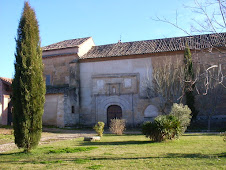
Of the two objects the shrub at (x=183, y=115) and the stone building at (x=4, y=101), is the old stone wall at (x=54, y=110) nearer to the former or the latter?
the stone building at (x=4, y=101)

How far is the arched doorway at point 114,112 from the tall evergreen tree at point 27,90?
597 inches

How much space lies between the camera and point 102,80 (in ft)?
79.3

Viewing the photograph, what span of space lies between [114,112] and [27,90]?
15732 mm

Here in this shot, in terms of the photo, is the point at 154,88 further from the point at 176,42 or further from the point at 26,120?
the point at 26,120

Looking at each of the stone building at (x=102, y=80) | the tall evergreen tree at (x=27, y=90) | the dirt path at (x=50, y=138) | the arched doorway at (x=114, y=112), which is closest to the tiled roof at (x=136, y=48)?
the stone building at (x=102, y=80)

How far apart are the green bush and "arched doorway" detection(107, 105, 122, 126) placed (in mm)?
12769

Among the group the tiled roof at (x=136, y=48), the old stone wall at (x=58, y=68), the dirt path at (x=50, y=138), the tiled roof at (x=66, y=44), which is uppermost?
the tiled roof at (x=66, y=44)

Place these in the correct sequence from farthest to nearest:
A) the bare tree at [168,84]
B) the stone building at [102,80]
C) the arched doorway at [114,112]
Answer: the arched doorway at [114,112] < the stone building at [102,80] < the bare tree at [168,84]

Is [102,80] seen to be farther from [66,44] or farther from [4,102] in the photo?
[4,102]

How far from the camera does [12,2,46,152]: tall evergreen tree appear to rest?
839cm

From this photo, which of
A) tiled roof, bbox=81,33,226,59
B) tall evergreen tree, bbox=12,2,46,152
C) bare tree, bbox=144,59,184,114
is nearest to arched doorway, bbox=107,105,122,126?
bare tree, bbox=144,59,184,114

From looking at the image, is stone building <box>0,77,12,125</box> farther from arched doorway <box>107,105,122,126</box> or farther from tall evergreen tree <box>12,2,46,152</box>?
tall evergreen tree <box>12,2,46,152</box>

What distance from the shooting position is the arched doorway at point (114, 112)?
23.6 metres

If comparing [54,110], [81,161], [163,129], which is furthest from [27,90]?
[54,110]
